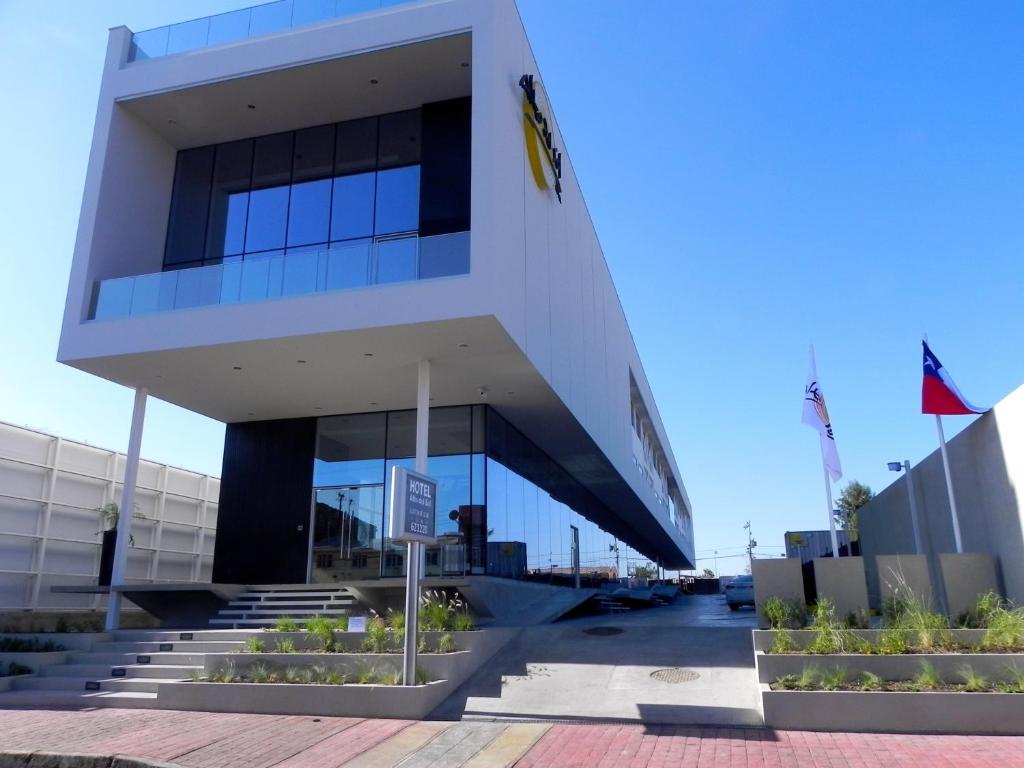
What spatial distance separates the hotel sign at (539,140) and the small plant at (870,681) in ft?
37.2

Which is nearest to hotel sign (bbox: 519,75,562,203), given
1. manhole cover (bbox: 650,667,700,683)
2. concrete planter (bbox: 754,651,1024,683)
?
manhole cover (bbox: 650,667,700,683)

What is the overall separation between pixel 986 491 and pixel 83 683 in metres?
14.5

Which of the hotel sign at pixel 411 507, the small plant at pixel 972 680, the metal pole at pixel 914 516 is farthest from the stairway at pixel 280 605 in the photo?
the metal pole at pixel 914 516

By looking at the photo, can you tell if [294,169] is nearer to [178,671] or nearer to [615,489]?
[178,671]

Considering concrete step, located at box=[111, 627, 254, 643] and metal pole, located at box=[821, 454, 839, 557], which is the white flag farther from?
concrete step, located at box=[111, 627, 254, 643]

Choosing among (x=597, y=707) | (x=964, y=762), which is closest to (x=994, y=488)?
(x=964, y=762)

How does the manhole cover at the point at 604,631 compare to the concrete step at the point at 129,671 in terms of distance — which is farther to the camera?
the manhole cover at the point at 604,631

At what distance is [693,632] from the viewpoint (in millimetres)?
14320

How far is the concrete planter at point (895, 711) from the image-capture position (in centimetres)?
820

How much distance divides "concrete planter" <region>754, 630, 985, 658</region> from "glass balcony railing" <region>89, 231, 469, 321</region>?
23.6ft

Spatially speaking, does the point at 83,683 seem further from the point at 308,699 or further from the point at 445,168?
the point at 445,168

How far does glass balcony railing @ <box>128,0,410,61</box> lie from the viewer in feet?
49.5

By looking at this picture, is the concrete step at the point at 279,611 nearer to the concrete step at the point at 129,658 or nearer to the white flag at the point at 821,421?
the concrete step at the point at 129,658

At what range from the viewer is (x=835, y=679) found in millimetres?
9000
